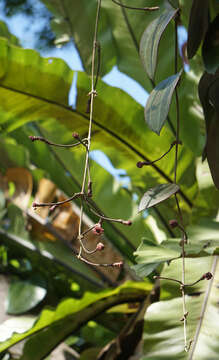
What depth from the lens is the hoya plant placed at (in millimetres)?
686

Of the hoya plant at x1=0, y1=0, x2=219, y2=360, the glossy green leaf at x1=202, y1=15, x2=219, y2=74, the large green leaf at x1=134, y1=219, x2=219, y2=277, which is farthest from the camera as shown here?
the hoya plant at x1=0, y1=0, x2=219, y2=360

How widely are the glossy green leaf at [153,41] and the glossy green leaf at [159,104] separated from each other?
0.02m

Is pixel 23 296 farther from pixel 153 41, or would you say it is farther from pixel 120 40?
pixel 153 41

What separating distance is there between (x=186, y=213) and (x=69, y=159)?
341 millimetres

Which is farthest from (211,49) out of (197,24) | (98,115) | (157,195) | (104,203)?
(104,203)

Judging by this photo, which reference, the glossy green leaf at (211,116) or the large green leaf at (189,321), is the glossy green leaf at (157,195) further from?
the large green leaf at (189,321)

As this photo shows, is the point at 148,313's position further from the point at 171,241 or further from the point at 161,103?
the point at 161,103

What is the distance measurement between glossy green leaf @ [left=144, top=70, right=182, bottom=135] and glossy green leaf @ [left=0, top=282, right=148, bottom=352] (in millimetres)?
528

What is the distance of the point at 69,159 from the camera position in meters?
1.20

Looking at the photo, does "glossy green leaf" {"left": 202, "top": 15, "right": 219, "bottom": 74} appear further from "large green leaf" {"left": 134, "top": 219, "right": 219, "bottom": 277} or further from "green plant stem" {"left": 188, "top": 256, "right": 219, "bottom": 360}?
"green plant stem" {"left": 188, "top": 256, "right": 219, "bottom": 360}

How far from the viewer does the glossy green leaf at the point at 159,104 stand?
1.35 ft

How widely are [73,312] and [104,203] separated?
334 millimetres

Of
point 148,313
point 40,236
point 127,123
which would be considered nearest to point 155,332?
point 148,313

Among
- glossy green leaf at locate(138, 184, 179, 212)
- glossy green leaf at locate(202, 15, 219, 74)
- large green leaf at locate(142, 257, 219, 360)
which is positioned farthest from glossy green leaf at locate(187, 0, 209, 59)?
large green leaf at locate(142, 257, 219, 360)
